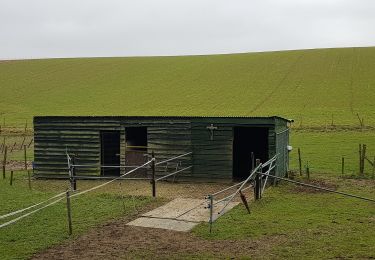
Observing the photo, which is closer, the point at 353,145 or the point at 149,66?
the point at 353,145

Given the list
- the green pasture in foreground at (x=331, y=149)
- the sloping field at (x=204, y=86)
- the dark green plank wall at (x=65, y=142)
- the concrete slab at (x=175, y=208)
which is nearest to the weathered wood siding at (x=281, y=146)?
the green pasture in foreground at (x=331, y=149)

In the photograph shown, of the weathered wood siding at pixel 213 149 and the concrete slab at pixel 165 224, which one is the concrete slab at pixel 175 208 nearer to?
the concrete slab at pixel 165 224

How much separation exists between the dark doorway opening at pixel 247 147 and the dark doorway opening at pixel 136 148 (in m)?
4.66

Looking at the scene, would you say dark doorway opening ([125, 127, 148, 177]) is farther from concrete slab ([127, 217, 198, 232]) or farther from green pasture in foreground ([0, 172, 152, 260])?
concrete slab ([127, 217, 198, 232])

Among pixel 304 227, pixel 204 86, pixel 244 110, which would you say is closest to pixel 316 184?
pixel 304 227

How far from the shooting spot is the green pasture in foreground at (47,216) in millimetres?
12172

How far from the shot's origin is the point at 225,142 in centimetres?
2175

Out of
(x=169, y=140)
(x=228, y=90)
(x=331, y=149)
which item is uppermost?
(x=228, y=90)

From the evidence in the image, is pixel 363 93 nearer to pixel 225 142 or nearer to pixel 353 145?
pixel 353 145

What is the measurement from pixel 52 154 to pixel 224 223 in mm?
12293

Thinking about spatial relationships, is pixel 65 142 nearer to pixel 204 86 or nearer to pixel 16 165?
pixel 16 165

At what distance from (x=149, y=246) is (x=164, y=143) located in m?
10.7

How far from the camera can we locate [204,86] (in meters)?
62.1

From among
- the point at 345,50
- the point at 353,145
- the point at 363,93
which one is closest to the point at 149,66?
the point at 345,50
